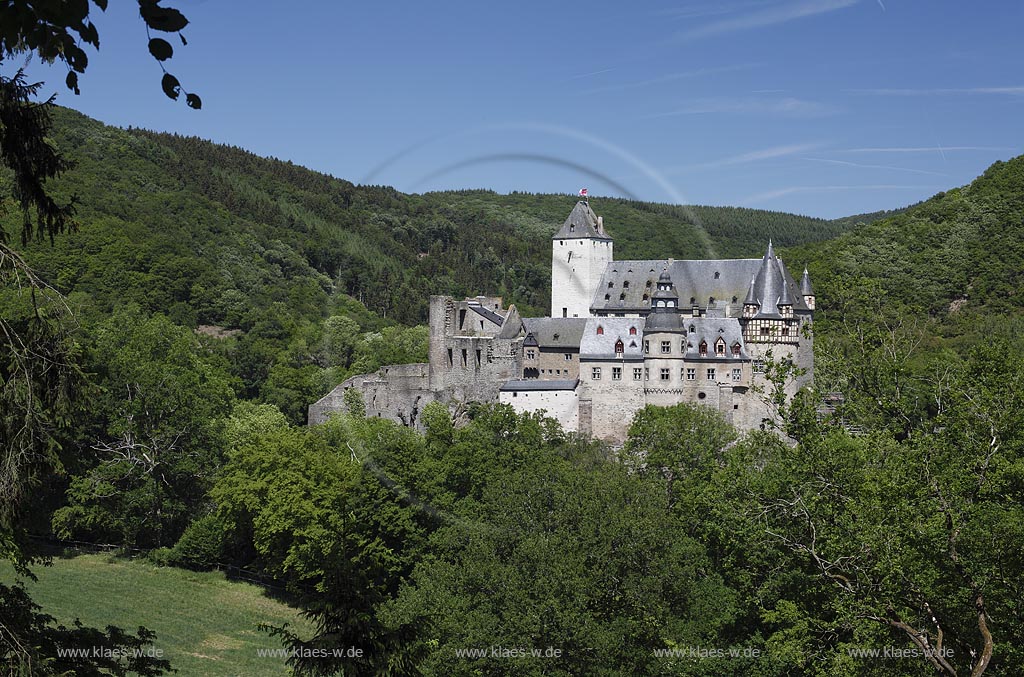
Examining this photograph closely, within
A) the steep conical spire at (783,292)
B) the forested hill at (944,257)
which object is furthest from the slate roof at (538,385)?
the forested hill at (944,257)

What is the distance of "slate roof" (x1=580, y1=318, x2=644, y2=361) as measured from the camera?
2133 inches

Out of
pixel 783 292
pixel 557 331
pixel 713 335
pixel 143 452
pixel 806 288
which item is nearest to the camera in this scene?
pixel 143 452

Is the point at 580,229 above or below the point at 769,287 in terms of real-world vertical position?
above

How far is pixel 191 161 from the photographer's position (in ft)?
421

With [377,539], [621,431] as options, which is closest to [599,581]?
[377,539]

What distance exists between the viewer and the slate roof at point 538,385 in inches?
2121

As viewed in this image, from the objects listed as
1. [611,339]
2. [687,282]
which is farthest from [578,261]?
[611,339]

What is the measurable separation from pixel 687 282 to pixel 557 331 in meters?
9.36

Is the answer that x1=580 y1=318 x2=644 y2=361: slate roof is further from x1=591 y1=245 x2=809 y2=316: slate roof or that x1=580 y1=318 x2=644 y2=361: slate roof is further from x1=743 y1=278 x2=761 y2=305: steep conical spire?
x1=591 y1=245 x2=809 y2=316: slate roof

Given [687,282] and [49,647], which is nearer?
[49,647]

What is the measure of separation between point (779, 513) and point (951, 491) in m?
3.68

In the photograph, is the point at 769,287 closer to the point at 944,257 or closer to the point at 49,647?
the point at 944,257

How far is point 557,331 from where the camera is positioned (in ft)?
192

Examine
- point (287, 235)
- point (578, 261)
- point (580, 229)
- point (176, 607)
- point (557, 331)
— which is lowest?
point (176, 607)
